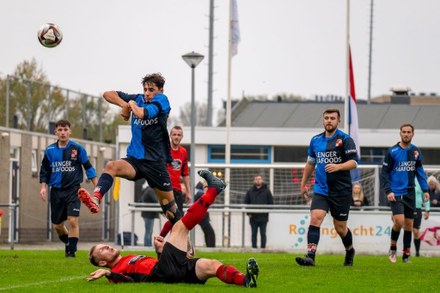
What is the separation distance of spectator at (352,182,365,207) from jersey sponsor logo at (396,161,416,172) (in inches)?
379

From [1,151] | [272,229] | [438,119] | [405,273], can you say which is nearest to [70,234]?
[405,273]

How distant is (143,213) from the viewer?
30547 mm

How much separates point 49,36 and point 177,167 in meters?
3.08

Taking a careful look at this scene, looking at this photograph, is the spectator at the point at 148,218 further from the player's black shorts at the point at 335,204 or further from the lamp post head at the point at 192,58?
the player's black shorts at the point at 335,204

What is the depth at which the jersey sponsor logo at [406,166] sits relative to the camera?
2000 centimetres

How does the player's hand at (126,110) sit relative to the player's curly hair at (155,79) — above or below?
below

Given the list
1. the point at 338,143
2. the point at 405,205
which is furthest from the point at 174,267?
the point at 405,205

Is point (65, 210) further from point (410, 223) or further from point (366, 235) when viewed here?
point (366, 235)

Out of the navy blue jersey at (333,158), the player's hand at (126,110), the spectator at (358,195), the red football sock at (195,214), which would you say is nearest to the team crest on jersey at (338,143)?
the navy blue jersey at (333,158)

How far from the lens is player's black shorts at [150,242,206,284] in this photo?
1266 cm

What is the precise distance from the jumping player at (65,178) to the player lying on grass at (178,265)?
694cm

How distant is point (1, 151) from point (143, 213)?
1136cm

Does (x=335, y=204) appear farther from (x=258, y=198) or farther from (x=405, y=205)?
(x=258, y=198)

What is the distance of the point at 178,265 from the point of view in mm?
12758
